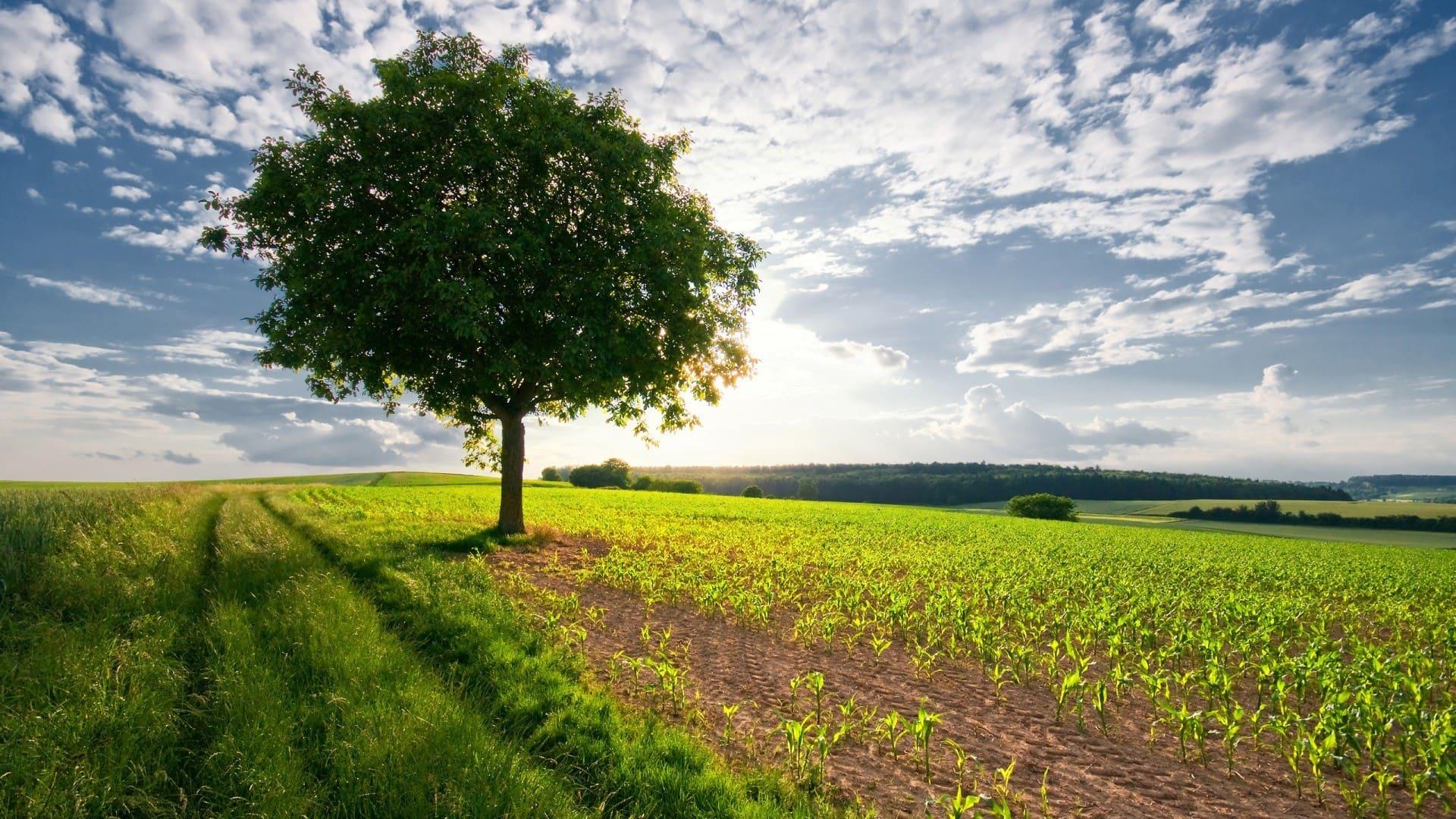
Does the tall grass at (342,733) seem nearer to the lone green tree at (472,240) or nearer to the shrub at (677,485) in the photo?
the lone green tree at (472,240)

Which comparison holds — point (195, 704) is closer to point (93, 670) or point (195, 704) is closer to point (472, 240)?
point (93, 670)

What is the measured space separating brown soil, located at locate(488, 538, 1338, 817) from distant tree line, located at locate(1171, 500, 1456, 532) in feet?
286

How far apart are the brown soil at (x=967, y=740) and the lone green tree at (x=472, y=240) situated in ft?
35.2

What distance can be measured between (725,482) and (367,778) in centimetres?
11434

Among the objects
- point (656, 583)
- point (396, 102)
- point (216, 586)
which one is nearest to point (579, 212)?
point (396, 102)

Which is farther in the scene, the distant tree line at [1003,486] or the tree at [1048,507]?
the distant tree line at [1003,486]

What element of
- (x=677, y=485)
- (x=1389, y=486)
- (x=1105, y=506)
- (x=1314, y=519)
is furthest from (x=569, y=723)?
(x=1389, y=486)

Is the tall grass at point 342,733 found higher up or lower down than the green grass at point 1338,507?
higher up

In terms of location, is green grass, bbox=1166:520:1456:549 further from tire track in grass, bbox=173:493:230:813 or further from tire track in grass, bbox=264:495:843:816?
tire track in grass, bbox=173:493:230:813

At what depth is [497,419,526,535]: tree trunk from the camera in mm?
22328

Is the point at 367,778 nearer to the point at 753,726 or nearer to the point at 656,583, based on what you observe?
the point at 753,726

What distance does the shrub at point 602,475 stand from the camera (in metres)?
95.5

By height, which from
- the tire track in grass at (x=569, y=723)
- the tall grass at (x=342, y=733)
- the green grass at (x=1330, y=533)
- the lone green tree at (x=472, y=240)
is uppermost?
the lone green tree at (x=472, y=240)

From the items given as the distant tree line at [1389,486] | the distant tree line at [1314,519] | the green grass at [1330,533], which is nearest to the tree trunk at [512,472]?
the green grass at [1330,533]
